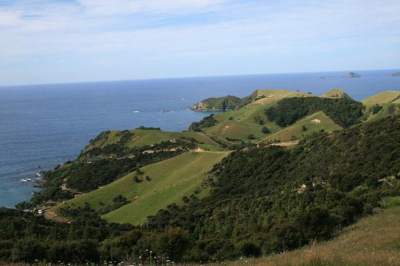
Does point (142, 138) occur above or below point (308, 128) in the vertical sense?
below

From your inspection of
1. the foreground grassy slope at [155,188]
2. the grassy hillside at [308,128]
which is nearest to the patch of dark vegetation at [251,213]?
the foreground grassy slope at [155,188]

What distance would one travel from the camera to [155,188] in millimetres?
75750

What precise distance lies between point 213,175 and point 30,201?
102ft

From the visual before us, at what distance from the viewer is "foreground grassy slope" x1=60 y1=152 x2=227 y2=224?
6538 cm

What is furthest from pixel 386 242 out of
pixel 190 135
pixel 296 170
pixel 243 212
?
pixel 190 135

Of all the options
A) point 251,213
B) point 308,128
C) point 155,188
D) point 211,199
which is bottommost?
point 155,188

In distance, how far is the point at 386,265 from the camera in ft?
26.1

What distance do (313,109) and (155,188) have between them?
88189 millimetres

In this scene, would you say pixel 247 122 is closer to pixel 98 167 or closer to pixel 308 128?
pixel 308 128

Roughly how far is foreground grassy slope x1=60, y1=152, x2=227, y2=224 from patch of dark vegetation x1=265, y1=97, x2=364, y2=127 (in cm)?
6087

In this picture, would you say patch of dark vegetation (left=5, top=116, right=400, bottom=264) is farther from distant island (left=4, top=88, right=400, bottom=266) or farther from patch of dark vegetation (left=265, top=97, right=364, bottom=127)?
patch of dark vegetation (left=265, top=97, right=364, bottom=127)

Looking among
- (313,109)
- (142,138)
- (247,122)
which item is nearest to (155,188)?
(142,138)

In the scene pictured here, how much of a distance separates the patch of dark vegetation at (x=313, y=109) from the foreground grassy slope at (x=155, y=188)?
60.9 m

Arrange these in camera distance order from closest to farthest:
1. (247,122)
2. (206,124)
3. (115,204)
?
1. (115,204)
2. (247,122)
3. (206,124)
